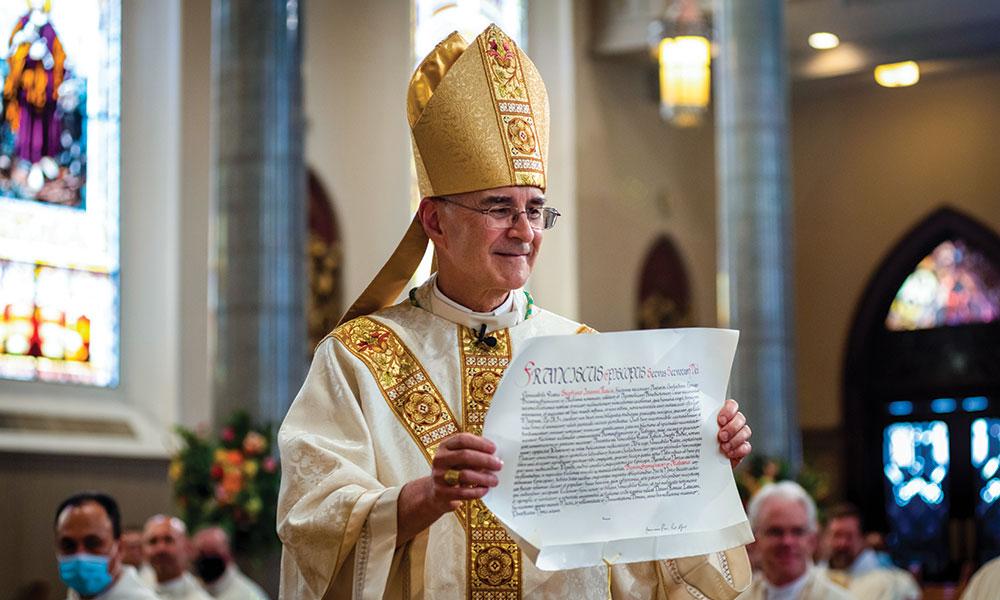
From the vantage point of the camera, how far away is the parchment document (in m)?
2.75

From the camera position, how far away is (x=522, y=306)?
3.44 m

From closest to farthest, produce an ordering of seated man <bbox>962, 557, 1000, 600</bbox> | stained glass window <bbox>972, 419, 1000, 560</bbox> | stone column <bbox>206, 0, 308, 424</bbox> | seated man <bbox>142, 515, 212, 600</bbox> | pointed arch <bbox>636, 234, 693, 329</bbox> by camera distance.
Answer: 1. seated man <bbox>962, 557, 1000, 600</bbox>
2. seated man <bbox>142, 515, 212, 600</bbox>
3. stone column <bbox>206, 0, 308, 424</bbox>
4. stained glass window <bbox>972, 419, 1000, 560</bbox>
5. pointed arch <bbox>636, 234, 693, 329</bbox>

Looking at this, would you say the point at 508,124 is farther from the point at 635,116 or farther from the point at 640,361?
the point at 635,116

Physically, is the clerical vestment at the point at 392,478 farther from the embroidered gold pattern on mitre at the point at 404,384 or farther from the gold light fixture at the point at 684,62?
the gold light fixture at the point at 684,62

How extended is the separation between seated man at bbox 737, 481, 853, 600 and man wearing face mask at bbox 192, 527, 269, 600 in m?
3.13

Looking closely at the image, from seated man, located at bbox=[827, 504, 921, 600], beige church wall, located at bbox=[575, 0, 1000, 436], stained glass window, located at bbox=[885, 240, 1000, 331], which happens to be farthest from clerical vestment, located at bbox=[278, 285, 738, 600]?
stained glass window, located at bbox=[885, 240, 1000, 331]

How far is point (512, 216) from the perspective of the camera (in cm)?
320

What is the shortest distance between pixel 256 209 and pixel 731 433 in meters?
7.09

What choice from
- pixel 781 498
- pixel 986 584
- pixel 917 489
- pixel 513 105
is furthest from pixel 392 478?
pixel 917 489

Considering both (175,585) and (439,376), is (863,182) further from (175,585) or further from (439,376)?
(439,376)

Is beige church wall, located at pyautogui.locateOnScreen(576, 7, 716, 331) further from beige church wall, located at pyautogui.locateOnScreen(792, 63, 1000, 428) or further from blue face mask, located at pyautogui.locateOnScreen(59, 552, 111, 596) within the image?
Answer: blue face mask, located at pyautogui.locateOnScreen(59, 552, 111, 596)

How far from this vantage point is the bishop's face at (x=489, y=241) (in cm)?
317

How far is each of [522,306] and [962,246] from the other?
1543 cm

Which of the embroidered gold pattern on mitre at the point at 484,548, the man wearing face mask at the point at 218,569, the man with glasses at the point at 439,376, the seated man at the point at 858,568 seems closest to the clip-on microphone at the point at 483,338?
the man with glasses at the point at 439,376
